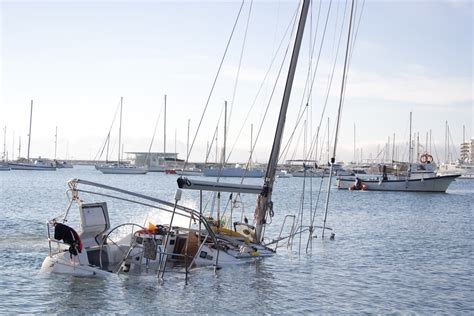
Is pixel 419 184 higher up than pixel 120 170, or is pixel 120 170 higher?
pixel 120 170

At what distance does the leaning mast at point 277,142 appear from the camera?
32.8 m

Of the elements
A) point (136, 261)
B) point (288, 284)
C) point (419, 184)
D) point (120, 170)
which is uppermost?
point (120, 170)

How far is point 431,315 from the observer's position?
2395 centimetres

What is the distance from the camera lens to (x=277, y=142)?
33.2m

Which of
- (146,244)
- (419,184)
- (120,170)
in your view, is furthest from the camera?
(120,170)

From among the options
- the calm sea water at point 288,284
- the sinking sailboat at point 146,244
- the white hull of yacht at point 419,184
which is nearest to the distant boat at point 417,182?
the white hull of yacht at point 419,184

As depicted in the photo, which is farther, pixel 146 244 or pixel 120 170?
pixel 120 170

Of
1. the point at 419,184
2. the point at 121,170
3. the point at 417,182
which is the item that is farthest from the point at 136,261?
the point at 121,170

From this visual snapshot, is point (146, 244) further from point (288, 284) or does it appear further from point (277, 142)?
point (277, 142)

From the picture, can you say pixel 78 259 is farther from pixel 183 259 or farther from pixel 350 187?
pixel 350 187

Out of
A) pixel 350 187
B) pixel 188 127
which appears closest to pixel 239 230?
pixel 350 187

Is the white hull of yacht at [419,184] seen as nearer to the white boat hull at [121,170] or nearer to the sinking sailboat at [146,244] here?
the sinking sailboat at [146,244]

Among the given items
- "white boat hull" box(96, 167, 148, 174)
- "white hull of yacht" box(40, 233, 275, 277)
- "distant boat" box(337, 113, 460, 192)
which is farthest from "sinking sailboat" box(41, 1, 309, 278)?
"white boat hull" box(96, 167, 148, 174)

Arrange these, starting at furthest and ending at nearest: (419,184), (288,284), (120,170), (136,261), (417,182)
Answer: (120,170) < (419,184) < (417,182) < (136,261) < (288,284)
